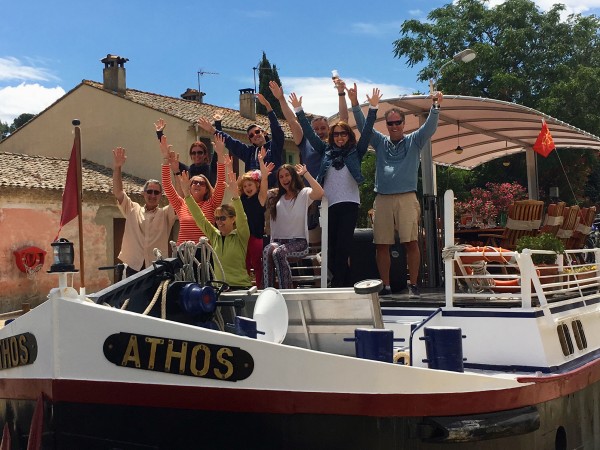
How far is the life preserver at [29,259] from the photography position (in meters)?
23.2

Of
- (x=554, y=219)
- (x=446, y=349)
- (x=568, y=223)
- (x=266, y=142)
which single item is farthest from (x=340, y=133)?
(x=568, y=223)

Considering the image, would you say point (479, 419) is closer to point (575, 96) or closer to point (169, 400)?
point (169, 400)

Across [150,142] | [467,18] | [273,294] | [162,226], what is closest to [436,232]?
[162,226]

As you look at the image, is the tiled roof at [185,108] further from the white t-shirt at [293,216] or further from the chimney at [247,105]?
the white t-shirt at [293,216]

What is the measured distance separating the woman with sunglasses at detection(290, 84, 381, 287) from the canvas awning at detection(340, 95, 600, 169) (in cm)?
150

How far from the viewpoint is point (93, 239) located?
25.8 metres

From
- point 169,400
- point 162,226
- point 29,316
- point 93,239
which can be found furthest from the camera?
point 93,239

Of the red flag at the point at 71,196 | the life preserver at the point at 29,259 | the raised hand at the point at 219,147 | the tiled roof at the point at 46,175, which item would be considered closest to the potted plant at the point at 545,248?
the raised hand at the point at 219,147

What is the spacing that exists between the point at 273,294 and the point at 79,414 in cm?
154

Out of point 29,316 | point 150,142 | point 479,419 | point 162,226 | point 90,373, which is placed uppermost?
point 150,142

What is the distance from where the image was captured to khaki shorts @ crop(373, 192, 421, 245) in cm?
773

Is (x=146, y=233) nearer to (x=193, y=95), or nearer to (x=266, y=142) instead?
(x=266, y=142)

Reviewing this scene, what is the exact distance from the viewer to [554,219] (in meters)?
10.5

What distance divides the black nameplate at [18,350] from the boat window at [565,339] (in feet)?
12.8
